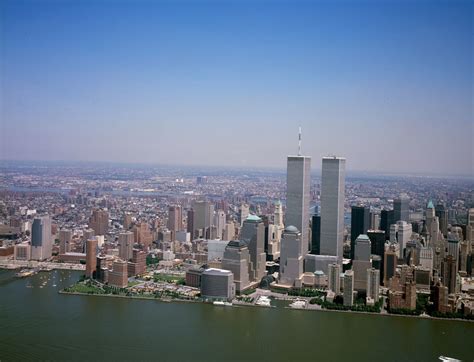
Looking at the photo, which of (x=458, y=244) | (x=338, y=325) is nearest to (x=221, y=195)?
(x=458, y=244)

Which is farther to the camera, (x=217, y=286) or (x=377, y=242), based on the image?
(x=377, y=242)

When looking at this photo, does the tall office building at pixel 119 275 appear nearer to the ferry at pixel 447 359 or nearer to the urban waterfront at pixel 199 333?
the urban waterfront at pixel 199 333

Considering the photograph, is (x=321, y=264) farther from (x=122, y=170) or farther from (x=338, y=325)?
(x=122, y=170)

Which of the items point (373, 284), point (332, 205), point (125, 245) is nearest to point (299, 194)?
point (332, 205)

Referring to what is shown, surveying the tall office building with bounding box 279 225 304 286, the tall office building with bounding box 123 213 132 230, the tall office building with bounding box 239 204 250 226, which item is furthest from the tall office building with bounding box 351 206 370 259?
the tall office building with bounding box 123 213 132 230

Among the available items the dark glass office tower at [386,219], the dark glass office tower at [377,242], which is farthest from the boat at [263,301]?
the dark glass office tower at [386,219]

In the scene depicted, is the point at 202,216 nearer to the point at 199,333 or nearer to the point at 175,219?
the point at 175,219
